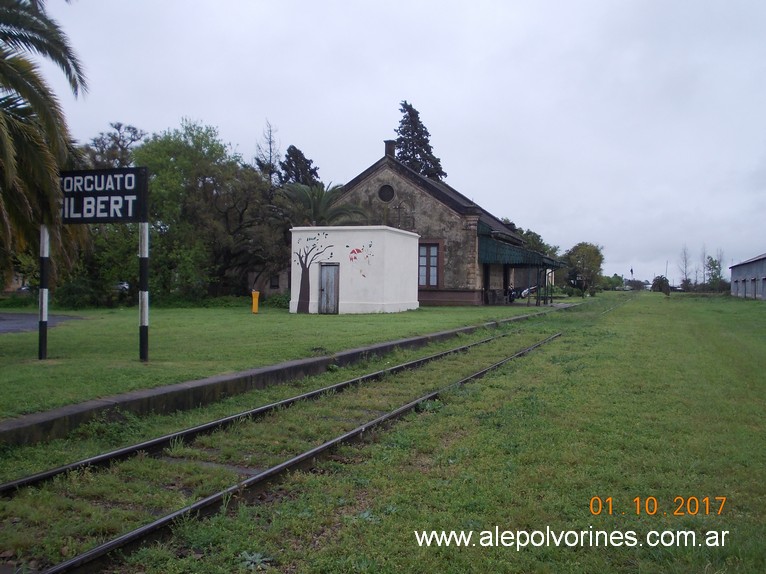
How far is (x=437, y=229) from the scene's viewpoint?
37.4 metres

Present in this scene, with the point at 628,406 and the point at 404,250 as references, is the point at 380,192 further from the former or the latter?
the point at 628,406

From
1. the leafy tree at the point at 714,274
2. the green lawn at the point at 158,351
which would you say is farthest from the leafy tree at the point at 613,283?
the green lawn at the point at 158,351

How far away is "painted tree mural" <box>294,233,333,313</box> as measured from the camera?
27.9 meters

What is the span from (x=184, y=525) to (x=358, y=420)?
3.87m

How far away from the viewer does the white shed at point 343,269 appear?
27.5 meters

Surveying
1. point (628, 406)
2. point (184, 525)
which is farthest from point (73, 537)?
point (628, 406)

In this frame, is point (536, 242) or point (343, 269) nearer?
point (343, 269)

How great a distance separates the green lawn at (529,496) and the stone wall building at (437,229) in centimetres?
2727

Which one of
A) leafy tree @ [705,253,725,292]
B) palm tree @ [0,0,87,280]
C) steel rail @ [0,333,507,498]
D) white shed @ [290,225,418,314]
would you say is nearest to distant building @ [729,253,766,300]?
leafy tree @ [705,253,725,292]

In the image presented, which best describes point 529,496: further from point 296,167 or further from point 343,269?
point 296,167

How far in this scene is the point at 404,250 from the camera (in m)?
30.1

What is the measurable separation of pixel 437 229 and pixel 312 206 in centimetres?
A: 738

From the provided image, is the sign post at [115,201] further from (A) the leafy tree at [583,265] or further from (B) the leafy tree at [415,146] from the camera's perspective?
(A) the leafy tree at [583,265]

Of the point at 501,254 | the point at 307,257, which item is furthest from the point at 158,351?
the point at 501,254
